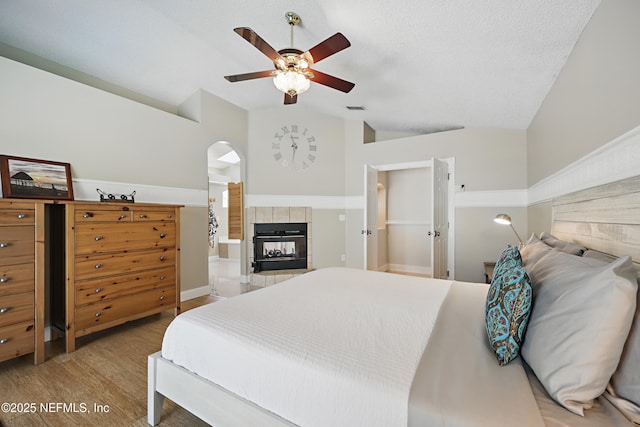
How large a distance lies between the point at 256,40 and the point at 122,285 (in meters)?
2.52

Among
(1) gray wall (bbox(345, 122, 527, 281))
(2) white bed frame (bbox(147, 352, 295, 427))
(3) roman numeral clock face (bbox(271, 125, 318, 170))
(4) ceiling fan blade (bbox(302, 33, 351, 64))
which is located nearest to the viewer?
(2) white bed frame (bbox(147, 352, 295, 427))

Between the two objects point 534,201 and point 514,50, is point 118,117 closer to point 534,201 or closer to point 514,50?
point 514,50

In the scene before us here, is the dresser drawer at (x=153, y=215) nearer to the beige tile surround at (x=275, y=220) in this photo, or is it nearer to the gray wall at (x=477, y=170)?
the beige tile surround at (x=275, y=220)

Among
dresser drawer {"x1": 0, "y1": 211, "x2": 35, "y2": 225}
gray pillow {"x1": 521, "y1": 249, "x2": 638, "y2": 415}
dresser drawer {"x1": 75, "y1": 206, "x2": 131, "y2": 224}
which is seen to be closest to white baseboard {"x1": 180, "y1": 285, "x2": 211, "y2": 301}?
dresser drawer {"x1": 75, "y1": 206, "x2": 131, "y2": 224}

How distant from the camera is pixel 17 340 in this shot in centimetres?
203

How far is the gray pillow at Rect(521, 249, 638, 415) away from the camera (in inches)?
29.1

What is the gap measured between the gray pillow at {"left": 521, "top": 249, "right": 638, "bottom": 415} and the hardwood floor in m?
1.70

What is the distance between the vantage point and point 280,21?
8.43ft

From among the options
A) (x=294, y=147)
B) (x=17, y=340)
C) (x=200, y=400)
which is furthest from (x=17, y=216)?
(x=294, y=147)

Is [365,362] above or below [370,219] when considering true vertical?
below

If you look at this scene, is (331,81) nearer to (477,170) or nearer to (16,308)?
Result: (477,170)

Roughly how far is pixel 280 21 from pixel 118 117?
2.08 m

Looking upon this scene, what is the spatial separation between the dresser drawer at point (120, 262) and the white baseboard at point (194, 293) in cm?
84

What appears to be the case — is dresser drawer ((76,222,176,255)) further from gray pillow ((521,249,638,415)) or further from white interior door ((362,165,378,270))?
gray pillow ((521,249,638,415))
